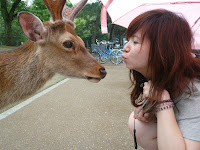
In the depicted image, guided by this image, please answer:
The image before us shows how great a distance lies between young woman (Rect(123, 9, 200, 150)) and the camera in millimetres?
1153

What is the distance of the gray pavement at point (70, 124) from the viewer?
2.56m

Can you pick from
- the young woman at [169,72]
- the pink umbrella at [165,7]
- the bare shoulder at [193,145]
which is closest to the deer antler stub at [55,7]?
the young woman at [169,72]

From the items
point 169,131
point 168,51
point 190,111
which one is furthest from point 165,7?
point 169,131

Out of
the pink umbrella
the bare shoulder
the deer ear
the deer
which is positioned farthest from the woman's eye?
the bare shoulder

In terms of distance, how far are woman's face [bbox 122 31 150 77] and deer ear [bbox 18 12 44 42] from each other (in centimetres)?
102

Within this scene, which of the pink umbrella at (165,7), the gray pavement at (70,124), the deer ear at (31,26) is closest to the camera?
the deer ear at (31,26)

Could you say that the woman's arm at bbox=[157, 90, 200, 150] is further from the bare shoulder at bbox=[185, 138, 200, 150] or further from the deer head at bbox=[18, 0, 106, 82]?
the deer head at bbox=[18, 0, 106, 82]

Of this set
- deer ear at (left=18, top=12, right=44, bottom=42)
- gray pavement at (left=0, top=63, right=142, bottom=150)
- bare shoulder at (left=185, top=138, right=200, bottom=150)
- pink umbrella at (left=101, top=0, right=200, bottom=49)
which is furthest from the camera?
gray pavement at (left=0, top=63, right=142, bottom=150)

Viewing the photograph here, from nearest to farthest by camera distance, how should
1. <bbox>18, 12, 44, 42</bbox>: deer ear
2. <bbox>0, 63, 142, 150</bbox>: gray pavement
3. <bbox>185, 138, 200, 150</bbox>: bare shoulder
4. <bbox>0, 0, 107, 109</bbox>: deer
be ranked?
<bbox>185, 138, 200, 150</bbox>: bare shoulder
<bbox>18, 12, 44, 42</bbox>: deer ear
<bbox>0, 0, 107, 109</bbox>: deer
<bbox>0, 63, 142, 150</bbox>: gray pavement

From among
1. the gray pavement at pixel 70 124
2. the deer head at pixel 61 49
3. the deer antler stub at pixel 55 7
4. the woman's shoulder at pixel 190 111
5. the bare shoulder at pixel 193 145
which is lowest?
the gray pavement at pixel 70 124

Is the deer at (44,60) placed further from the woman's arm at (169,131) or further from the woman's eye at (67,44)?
the woman's arm at (169,131)

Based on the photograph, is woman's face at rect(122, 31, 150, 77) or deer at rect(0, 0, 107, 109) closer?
woman's face at rect(122, 31, 150, 77)

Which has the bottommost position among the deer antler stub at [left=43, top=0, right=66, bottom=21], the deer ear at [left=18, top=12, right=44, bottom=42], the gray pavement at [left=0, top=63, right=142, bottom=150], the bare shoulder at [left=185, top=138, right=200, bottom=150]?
the gray pavement at [left=0, top=63, right=142, bottom=150]

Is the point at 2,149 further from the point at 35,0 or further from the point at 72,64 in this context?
the point at 35,0
